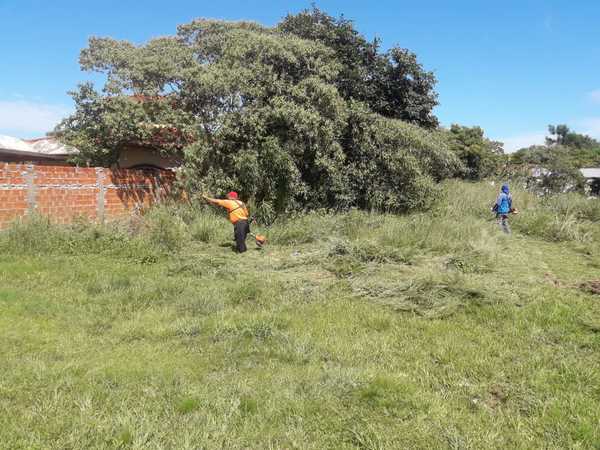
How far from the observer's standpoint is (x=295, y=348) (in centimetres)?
451

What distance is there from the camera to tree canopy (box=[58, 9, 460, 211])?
12234 mm

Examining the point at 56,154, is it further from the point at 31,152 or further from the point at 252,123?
the point at 252,123

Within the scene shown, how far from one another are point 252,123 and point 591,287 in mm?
8450

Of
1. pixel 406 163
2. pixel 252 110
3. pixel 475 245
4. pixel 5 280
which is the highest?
pixel 252 110

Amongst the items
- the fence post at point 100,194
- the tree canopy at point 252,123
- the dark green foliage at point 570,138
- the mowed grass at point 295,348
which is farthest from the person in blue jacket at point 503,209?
the dark green foliage at point 570,138

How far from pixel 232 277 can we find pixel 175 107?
281 inches

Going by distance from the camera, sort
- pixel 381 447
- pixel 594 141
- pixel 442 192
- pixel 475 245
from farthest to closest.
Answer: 1. pixel 594 141
2. pixel 442 192
3. pixel 475 245
4. pixel 381 447

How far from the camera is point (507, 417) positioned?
3334 mm

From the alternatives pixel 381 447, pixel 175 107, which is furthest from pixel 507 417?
pixel 175 107

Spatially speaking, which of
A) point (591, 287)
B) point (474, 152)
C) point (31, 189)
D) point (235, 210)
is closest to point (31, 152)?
point (31, 189)

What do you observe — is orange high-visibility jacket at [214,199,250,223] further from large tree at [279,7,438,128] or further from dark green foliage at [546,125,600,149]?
dark green foliage at [546,125,600,149]

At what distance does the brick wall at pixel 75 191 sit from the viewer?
9555 mm

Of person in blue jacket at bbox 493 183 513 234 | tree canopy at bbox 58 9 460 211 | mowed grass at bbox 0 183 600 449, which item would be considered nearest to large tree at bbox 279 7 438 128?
tree canopy at bbox 58 9 460 211

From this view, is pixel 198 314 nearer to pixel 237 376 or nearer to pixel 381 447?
pixel 237 376
